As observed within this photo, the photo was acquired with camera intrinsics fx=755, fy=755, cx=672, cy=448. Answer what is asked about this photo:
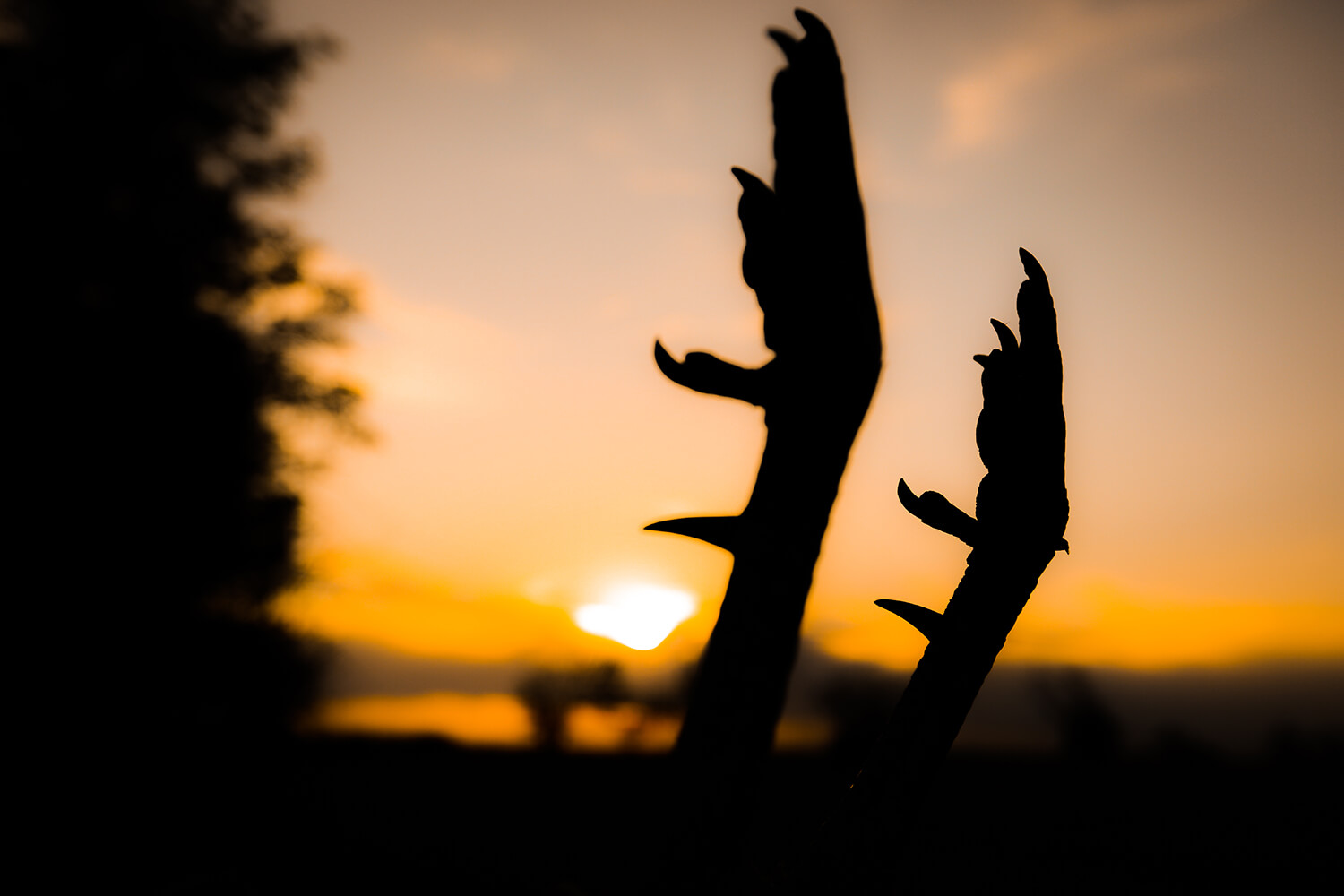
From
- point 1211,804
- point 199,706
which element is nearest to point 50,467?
point 199,706

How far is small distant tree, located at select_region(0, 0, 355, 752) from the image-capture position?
9.17 m

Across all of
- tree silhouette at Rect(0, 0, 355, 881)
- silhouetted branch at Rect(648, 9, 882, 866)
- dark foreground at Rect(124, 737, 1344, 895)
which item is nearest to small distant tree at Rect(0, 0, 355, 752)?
tree silhouette at Rect(0, 0, 355, 881)

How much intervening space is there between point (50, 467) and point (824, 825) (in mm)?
10695

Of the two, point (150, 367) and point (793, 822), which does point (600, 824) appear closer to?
point (793, 822)

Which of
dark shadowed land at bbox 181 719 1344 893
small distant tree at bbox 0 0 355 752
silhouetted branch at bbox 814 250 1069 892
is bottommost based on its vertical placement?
dark shadowed land at bbox 181 719 1344 893

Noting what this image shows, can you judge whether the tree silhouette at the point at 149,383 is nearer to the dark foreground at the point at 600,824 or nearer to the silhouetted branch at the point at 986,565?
the dark foreground at the point at 600,824

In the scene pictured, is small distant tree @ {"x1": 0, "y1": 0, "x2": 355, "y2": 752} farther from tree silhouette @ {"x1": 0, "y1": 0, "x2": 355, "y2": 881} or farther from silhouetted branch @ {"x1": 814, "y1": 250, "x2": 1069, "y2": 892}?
silhouetted branch @ {"x1": 814, "y1": 250, "x2": 1069, "y2": 892}

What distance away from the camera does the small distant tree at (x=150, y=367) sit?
917cm

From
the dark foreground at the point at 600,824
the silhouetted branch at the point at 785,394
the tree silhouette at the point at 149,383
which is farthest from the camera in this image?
the tree silhouette at the point at 149,383

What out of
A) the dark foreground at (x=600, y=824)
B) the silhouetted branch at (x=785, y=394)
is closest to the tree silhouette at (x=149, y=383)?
the dark foreground at (x=600, y=824)

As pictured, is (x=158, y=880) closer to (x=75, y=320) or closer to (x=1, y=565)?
(x=1, y=565)

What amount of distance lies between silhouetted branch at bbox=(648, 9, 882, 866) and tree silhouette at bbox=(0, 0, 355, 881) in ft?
31.6

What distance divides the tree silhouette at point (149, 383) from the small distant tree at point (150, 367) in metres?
0.02

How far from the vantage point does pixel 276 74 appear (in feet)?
41.3
